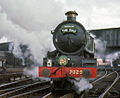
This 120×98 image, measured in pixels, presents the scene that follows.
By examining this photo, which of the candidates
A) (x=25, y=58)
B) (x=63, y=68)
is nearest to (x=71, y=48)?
(x=63, y=68)

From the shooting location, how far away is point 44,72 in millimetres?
7074

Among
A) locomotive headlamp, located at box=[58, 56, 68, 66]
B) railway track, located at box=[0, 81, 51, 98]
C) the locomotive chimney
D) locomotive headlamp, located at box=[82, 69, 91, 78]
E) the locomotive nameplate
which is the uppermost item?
the locomotive chimney

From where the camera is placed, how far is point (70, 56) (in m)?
7.55

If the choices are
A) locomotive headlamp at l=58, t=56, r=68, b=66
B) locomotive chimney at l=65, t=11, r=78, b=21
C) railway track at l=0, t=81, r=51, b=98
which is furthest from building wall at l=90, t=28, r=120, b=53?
locomotive headlamp at l=58, t=56, r=68, b=66

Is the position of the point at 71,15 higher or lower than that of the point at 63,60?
higher

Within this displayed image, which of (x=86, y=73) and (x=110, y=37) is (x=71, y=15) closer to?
(x=86, y=73)

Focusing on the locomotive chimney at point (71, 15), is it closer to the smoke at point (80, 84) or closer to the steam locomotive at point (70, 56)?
the steam locomotive at point (70, 56)

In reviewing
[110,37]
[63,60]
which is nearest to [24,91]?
[63,60]

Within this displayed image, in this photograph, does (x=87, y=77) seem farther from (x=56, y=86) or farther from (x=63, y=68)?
(x=56, y=86)

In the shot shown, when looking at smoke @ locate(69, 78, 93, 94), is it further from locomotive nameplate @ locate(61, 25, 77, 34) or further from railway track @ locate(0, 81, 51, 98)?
locomotive nameplate @ locate(61, 25, 77, 34)

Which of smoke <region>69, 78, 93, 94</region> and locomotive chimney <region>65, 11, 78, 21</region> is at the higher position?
locomotive chimney <region>65, 11, 78, 21</region>

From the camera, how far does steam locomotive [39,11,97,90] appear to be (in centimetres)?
695

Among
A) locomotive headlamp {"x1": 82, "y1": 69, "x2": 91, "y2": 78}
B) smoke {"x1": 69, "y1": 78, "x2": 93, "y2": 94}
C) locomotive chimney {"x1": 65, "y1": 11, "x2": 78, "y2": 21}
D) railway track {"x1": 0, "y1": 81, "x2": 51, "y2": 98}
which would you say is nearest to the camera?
railway track {"x1": 0, "y1": 81, "x2": 51, "y2": 98}

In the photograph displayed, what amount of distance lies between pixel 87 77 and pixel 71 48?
1283 mm
